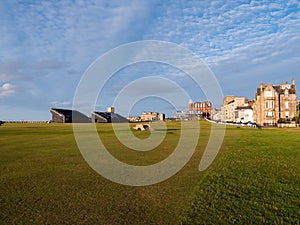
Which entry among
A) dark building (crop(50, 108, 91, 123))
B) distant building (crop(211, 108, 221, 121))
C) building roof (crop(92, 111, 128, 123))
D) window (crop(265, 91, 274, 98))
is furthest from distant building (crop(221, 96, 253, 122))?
dark building (crop(50, 108, 91, 123))

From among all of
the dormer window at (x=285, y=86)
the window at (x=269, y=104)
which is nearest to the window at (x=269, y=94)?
the window at (x=269, y=104)

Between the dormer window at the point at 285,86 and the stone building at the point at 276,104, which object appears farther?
the dormer window at the point at 285,86

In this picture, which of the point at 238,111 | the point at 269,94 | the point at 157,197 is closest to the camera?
the point at 157,197

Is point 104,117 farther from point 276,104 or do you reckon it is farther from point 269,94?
point 276,104

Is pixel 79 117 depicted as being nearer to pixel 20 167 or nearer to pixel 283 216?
pixel 20 167

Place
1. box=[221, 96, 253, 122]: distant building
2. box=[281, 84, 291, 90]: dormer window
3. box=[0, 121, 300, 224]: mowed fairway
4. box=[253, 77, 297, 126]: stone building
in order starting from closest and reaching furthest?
box=[0, 121, 300, 224]: mowed fairway < box=[253, 77, 297, 126]: stone building < box=[281, 84, 291, 90]: dormer window < box=[221, 96, 253, 122]: distant building

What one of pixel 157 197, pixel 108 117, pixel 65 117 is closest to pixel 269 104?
Result: pixel 108 117

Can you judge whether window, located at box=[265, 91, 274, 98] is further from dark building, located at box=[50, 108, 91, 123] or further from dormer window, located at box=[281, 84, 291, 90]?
dark building, located at box=[50, 108, 91, 123]

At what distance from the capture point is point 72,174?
1149cm

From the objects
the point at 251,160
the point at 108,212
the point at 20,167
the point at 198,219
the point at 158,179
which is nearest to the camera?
the point at 198,219

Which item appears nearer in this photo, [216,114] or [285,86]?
[285,86]

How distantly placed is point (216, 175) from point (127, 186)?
3952mm

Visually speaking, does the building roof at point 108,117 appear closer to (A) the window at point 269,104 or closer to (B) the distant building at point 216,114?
(B) the distant building at point 216,114

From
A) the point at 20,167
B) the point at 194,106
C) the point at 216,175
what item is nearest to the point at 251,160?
the point at 216,175
